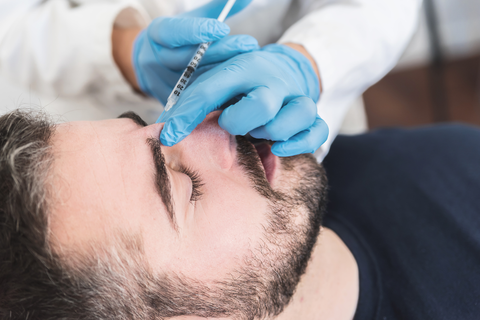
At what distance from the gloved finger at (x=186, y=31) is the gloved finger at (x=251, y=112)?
23cm

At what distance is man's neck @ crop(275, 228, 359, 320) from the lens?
922mm

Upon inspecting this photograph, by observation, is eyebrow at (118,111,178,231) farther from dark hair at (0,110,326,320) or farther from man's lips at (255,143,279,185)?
man's lips at (255,143,279,185)

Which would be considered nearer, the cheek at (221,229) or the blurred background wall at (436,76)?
the cheek at (221,229)

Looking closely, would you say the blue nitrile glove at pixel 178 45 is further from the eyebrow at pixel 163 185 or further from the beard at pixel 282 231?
the eyebrow at pixel 163 185

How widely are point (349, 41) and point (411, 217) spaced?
2.11 feet

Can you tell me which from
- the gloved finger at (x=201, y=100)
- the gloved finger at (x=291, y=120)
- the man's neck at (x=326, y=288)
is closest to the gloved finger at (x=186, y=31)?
the gloved finger at (x=201, y=100)

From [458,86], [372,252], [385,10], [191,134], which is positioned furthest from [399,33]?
[458,86]

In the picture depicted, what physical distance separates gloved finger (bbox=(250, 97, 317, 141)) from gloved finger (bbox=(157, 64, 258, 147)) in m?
0.10

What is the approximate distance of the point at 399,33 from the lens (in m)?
1.26

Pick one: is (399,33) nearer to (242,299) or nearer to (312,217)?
(312,217)

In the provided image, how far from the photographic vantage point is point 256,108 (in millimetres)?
744

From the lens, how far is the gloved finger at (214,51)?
3.04ft

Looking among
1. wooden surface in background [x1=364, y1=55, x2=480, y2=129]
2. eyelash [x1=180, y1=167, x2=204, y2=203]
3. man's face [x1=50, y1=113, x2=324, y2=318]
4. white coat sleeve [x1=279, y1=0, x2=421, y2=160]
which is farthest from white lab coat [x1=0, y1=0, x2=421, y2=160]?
wooden surface in background [x1=364, y1=55, x2=480, y2=129]

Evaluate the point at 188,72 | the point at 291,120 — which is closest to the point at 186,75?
the point at 188,72
